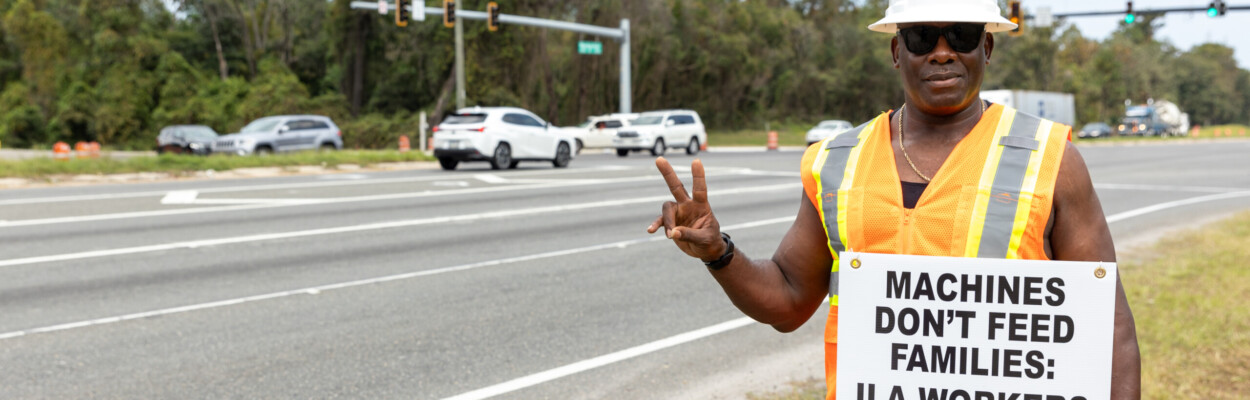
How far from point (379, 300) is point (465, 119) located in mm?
16526

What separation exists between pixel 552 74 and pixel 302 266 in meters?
43.3

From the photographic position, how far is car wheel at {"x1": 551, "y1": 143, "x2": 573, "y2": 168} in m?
25.9

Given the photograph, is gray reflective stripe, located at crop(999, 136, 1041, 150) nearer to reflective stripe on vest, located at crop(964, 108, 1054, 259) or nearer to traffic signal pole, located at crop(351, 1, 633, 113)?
reflective stripe on vest, located at crop(964, 108, 1054, 259)

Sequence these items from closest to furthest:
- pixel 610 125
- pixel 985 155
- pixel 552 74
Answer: pixel 985 155, pixel 610 125, pixel 552 74

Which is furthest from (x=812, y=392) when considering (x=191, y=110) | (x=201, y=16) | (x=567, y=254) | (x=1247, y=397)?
(x=201, y=16)

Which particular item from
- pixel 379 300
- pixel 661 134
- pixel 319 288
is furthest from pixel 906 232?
pixel 661 134

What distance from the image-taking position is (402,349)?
6.48 metres

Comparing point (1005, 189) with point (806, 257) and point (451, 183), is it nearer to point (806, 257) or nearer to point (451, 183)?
point (806, 257)

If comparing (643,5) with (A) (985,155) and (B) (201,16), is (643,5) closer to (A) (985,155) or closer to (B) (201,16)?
(B) (201,16)

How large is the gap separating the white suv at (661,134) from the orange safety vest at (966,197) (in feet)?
104

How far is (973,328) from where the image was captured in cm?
216

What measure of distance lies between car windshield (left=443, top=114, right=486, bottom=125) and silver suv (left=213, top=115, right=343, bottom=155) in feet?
22.6

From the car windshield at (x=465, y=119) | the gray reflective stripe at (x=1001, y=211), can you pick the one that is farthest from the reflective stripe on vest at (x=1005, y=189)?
the car windshield at (x=465, y=119)

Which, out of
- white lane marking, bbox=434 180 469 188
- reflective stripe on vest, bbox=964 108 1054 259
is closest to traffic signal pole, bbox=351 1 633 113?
white lane marking, bbox=434 180 469 188
